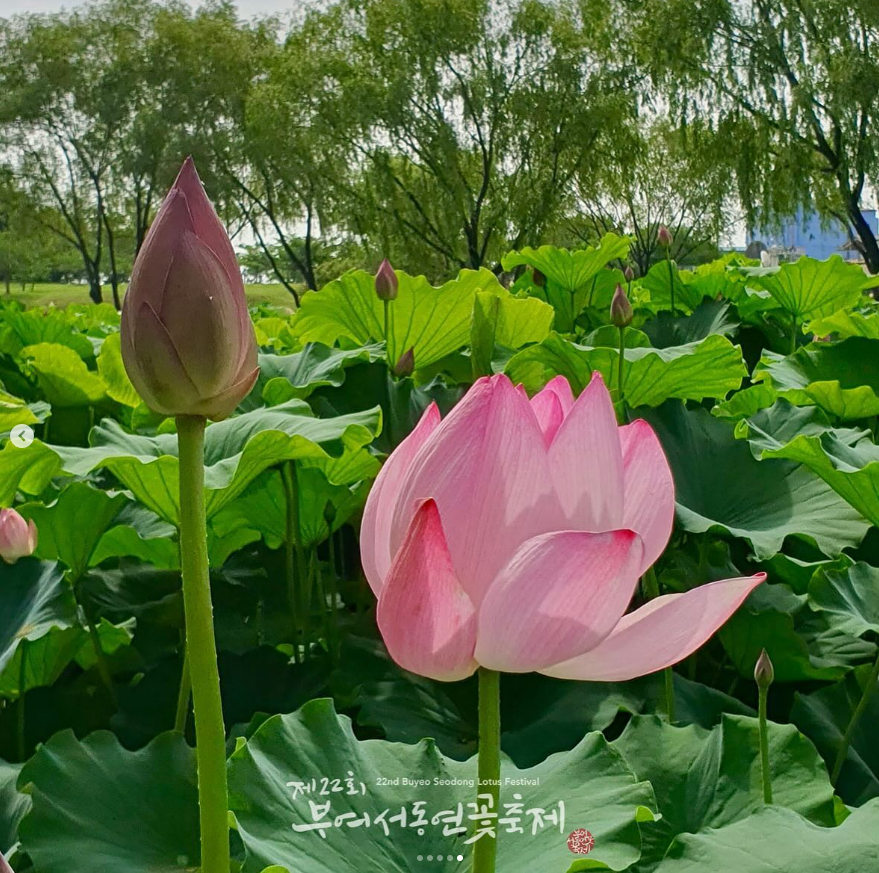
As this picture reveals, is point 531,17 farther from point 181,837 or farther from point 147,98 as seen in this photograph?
point 181,837

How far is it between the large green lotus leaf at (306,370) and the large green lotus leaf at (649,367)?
9.0 inches

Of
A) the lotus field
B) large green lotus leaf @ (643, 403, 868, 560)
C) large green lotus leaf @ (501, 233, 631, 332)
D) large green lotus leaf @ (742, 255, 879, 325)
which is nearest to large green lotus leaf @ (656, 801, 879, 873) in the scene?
the lotus field

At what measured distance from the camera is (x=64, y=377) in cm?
152

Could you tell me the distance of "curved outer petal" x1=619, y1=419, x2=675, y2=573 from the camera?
0.35 meters

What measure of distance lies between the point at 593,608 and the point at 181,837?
1.49 ft

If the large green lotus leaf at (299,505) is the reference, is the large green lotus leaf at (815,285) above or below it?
above

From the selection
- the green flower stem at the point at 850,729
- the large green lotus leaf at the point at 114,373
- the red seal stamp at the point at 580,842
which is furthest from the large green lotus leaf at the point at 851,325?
the red seal stamp at the point at 580,842

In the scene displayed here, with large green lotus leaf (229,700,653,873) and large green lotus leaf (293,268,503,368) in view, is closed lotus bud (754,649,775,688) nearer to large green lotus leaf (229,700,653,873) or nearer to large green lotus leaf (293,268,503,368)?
large green lotus leaf (229,700,653,873)

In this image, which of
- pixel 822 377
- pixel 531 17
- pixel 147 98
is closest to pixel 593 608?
pixel 822 377

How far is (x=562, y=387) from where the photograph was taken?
1.30ft

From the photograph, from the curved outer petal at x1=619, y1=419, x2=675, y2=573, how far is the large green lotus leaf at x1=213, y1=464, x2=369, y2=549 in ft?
2.05

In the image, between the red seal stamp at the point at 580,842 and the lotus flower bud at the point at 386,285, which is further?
the lotus flower bud at the point at 386,285

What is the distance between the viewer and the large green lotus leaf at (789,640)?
0.86m

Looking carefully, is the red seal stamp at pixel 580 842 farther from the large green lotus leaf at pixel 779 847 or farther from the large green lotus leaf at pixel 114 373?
the large green lotus leaf at pixel 114 373
